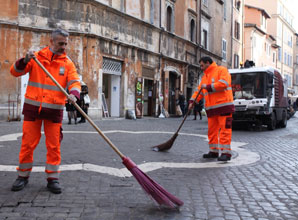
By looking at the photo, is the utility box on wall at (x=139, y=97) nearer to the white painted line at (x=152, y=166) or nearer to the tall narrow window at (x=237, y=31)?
the white painted line at (x=152, y=166)

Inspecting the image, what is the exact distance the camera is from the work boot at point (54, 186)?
381cm

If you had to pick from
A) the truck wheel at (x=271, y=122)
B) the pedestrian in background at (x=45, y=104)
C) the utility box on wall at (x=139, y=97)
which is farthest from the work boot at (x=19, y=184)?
the utility box on wall at (x=139, y=97)

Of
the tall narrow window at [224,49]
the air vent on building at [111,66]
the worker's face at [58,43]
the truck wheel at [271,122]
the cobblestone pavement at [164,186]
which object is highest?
the tall narrow window at [224,49]

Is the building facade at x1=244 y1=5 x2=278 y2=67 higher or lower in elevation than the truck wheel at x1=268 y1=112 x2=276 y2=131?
higher

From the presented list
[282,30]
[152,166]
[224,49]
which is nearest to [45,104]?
[152,166]

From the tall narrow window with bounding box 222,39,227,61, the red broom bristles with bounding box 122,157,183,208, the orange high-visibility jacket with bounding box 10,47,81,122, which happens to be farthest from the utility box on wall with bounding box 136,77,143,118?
the tall narrow window with bounding box 222,39,227,61

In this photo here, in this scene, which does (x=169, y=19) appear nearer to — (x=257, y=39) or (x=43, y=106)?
(x=43, y=106)

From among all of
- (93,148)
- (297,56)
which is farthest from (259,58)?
(93,148)

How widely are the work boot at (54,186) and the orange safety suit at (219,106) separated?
307cm

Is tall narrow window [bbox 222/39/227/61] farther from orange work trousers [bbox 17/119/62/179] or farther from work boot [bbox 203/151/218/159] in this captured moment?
orange work trousers [bbox 17/119/62/179]

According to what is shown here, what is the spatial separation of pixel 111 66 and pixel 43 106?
13668mm

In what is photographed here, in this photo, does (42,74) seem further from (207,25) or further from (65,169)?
(207,25)

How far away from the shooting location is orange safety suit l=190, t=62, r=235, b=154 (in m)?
6.18

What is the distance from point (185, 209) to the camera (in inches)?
136
